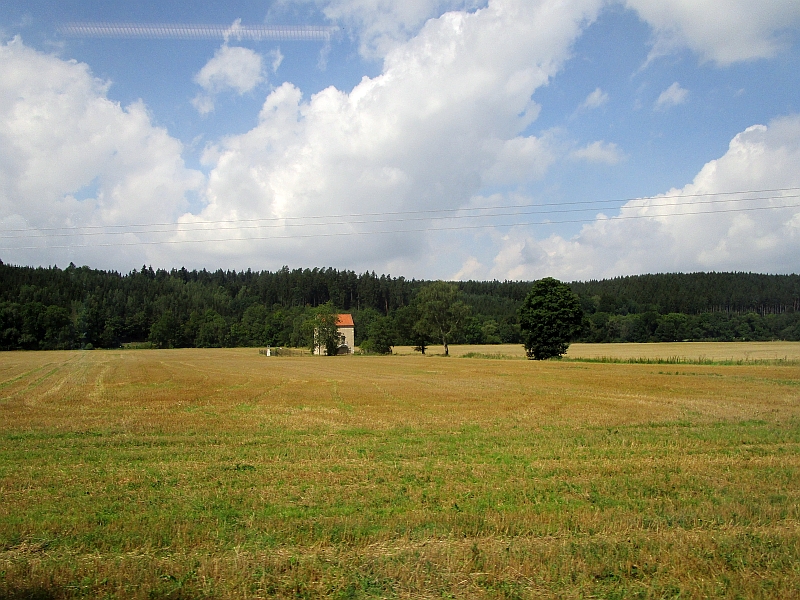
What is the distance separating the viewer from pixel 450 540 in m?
7.25

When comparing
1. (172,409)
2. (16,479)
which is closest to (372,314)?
(172,409)

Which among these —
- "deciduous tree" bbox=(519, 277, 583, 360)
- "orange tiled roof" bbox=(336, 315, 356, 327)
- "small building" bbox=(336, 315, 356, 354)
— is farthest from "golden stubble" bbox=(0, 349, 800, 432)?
"orange tiled roof" bbox=(336, 315, 356, 327)

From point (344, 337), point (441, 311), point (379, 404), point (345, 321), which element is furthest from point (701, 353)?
point (345, 321)

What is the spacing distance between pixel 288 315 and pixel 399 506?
159m

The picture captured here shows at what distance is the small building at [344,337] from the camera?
11988 centimetres

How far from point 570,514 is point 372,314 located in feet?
513

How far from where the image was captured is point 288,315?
164m

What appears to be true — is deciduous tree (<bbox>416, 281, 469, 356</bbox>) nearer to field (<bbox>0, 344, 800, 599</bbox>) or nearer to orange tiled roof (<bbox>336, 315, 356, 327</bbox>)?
orange tiled roof (<bbox>336, 315, 356, 327</bbox>)

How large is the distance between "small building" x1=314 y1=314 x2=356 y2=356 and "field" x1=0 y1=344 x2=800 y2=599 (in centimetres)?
10067

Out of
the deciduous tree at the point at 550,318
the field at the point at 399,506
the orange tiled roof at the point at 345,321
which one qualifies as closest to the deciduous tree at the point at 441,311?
the deciduous tree at the point at 550,318

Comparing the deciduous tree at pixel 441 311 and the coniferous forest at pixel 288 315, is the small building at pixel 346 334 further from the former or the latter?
the deciduous tree at pixel 441 311

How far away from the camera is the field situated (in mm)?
6109

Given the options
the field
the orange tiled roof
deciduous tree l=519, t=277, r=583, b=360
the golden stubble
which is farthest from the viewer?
the orange tiled roof

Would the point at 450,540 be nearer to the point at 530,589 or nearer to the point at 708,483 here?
the point at 530,589
